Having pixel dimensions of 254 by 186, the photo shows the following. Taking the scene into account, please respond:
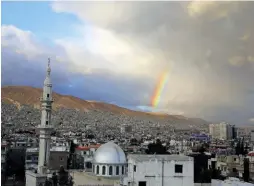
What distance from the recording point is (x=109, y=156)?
981 centimetres

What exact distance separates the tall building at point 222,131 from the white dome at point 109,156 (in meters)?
31.1

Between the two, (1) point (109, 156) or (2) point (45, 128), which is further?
(2) point (45, 128)

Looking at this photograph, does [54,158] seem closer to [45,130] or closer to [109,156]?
[45,130]

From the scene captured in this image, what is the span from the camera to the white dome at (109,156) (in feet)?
32.0

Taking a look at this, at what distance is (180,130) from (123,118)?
875 centimetres

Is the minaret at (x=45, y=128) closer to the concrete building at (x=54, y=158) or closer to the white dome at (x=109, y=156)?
the white dome at (x=109, y=156)

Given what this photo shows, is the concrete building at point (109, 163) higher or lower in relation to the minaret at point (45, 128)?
lower

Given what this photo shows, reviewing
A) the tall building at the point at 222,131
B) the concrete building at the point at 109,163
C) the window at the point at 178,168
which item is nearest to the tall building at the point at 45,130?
the concrete building at the point at 109,163

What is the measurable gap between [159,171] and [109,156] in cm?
253

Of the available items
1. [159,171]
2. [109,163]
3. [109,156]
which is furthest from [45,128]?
[159,171]

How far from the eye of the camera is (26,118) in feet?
121

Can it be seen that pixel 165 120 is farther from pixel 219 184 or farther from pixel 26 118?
pixel 219 184

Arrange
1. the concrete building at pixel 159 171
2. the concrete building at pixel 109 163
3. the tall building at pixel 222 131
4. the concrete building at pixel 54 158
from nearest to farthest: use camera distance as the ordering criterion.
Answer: the concrete building at pixel 159 171 < the concrete building at pixel 109 163 < the concrete building at pixel 54 158 < the tall building at pixel 222 131

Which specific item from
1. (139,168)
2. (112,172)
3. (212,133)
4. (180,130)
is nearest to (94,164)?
(112,172)
